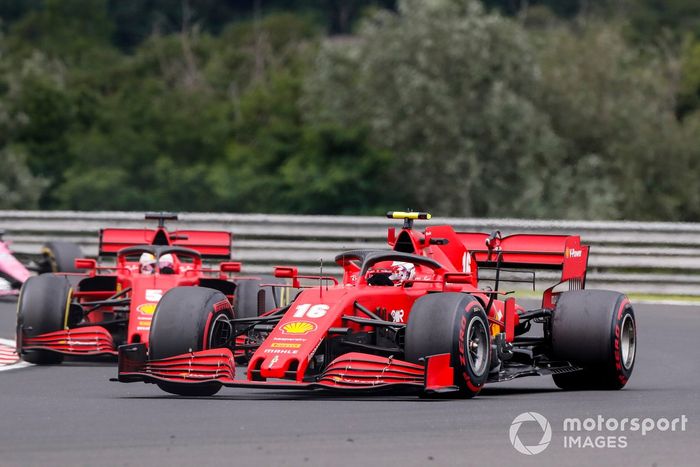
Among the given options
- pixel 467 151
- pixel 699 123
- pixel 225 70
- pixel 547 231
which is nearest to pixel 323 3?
pixel 225 70

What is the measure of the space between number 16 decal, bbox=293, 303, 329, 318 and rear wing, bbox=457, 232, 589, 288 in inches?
94.3

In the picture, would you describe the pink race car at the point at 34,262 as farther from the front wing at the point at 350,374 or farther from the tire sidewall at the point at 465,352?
the tire sidewall at the point at 465,352

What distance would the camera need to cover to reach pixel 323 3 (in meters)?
106

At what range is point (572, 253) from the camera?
1388 cm

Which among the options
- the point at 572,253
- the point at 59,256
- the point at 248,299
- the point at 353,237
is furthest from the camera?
the point at 353,237

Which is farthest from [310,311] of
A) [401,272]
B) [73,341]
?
[73,341]

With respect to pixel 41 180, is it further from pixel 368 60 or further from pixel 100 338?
pixel 100 338

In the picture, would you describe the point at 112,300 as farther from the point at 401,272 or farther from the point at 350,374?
the point at 350,374

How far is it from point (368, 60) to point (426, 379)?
3639cm

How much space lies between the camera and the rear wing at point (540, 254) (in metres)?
13.9

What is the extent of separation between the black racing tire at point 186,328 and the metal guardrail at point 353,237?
9.65 m

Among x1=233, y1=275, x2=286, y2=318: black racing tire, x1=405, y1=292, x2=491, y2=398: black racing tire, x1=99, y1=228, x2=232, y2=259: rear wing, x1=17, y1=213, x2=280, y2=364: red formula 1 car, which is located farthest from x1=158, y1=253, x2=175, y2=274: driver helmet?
x1=405, y1=292, x2=491, y2=398: black racing tire

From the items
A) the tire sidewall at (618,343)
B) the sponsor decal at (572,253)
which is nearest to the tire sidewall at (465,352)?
the tire sidewall at (618,343)

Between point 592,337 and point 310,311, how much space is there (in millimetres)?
2401
